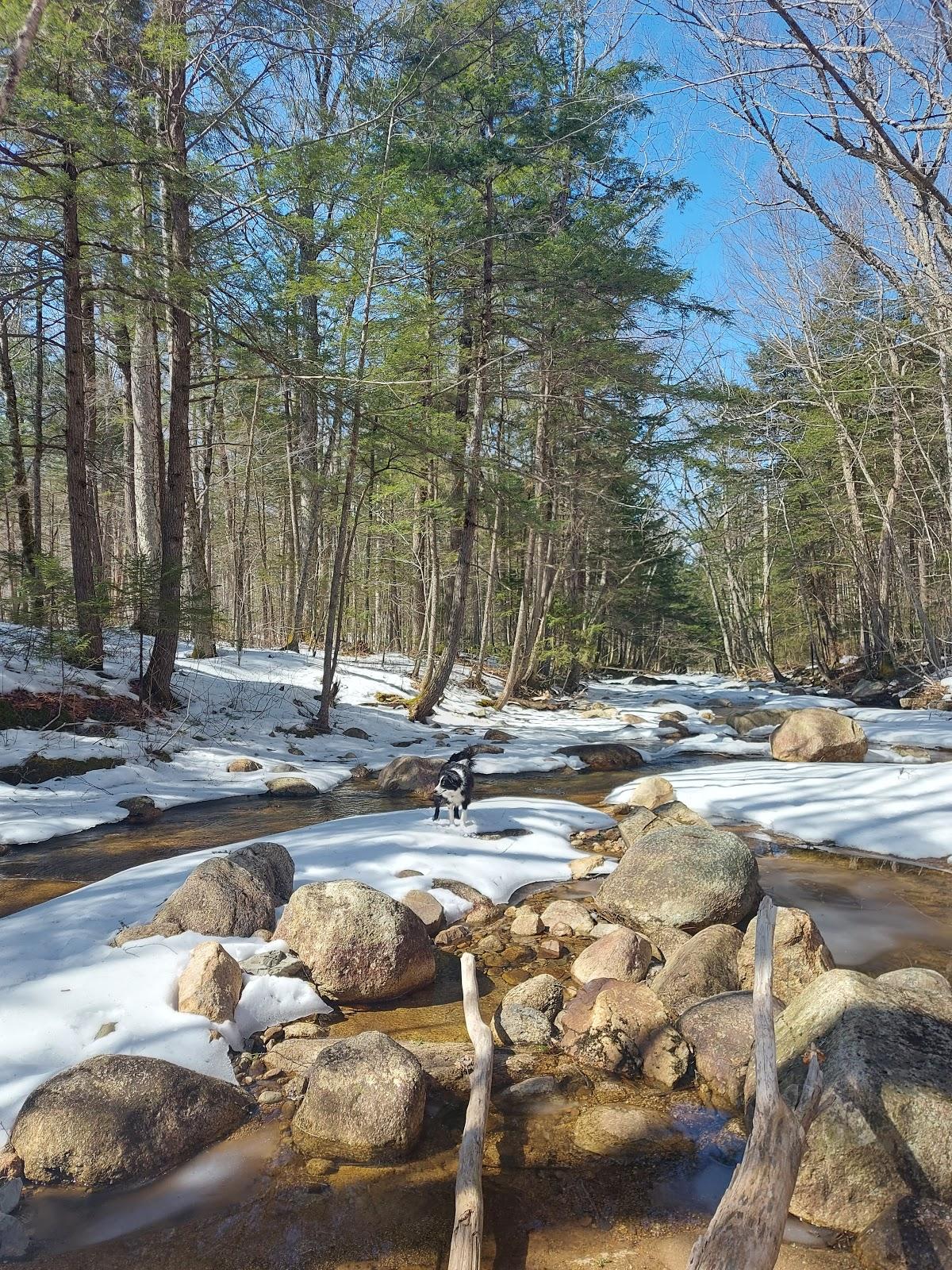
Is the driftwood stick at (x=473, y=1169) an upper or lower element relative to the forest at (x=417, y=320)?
lower

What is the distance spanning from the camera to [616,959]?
4.46 metres

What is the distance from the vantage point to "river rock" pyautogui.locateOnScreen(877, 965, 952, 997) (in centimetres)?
376

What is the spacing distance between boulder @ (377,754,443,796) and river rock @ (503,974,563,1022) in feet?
16.7

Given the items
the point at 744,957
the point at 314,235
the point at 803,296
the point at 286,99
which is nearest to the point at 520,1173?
the point at 744,957

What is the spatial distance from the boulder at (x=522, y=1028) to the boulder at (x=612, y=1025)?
3.9 inches

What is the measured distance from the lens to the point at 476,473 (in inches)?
470

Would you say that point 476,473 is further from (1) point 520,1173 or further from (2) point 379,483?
(1) point 520,1173

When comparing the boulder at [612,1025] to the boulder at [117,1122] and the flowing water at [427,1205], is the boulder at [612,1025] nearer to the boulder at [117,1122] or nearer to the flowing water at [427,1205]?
the flowing water at [427,1205]

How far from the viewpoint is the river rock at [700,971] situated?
13.3 ft

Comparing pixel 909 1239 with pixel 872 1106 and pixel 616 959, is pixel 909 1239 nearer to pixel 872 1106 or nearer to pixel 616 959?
pixel 872 1106

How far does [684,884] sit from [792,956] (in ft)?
3.15

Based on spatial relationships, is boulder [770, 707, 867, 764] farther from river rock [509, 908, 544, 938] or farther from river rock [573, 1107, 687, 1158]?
river rock [573, 1107, 687, 1158]

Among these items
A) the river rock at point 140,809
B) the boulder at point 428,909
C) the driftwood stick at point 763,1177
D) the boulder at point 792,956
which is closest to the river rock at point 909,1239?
the driftwood stick at point 763,1177

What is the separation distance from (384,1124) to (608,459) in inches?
576
